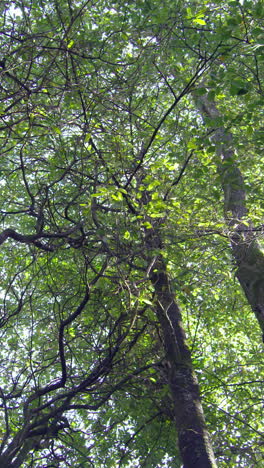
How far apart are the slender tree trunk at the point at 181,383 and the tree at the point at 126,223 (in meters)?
0.02

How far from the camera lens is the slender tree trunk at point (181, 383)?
5488 millimetres

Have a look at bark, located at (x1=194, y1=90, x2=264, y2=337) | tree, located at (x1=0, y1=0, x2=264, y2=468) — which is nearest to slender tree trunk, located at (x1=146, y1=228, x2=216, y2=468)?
tree, located at (x1=0, y1=0, x2=264, y2=468)

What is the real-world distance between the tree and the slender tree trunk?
18 mm

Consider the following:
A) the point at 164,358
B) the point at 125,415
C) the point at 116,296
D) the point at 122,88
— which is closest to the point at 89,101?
the point at 122,88

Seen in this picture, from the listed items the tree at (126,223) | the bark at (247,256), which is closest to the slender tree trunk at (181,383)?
the tree at (126,223)

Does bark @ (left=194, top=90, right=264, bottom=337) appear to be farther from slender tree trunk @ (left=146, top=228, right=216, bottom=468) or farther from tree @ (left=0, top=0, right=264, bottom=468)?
slender tree trunk @ (left=146, top=228, right=216, bottom=468)

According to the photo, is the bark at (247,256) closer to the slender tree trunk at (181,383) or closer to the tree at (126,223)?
the tree at (126,223)

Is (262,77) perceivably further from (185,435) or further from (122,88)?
(185,435)

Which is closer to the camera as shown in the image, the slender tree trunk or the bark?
the slender tree trunk

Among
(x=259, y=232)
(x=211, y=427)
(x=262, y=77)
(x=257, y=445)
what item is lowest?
(x=257, y=445)

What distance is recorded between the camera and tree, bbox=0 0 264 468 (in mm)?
5555

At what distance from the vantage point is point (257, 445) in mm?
6801

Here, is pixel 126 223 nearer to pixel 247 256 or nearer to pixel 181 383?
pixel 181 383

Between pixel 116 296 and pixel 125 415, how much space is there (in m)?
2.57
